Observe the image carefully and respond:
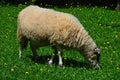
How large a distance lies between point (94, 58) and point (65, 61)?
84 centimetres

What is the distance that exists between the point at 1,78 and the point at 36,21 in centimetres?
213

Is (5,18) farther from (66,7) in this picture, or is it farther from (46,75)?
(46,75)

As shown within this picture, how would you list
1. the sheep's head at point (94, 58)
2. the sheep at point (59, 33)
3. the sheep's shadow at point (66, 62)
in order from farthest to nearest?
the sheep's shadow at point (66, 62) → the sheep's head at point (94, 58) → the sheep at point (59, 33)

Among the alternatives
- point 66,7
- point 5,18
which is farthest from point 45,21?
point 66,7

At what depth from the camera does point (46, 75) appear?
9383 millimetres

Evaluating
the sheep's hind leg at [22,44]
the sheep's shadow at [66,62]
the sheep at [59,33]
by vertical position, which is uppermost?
the sheep at [59,33]

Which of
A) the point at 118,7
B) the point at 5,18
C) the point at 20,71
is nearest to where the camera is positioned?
the point at 20,71

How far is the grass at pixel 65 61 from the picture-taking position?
9383 millimetres

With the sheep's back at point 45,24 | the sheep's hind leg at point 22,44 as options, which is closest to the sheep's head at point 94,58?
the sheep's back at point 45,24

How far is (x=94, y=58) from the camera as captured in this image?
1055 cm

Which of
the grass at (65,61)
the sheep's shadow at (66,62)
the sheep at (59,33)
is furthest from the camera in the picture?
the sheep's shadow at (66,62)

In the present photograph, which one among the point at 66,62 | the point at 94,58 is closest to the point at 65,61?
the point at 66,62

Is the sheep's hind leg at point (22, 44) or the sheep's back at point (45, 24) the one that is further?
the sheep's hind leg at point (22, 44)

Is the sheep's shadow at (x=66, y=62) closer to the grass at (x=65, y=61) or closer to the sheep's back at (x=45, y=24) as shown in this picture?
the grass at (x=65, y=61)
